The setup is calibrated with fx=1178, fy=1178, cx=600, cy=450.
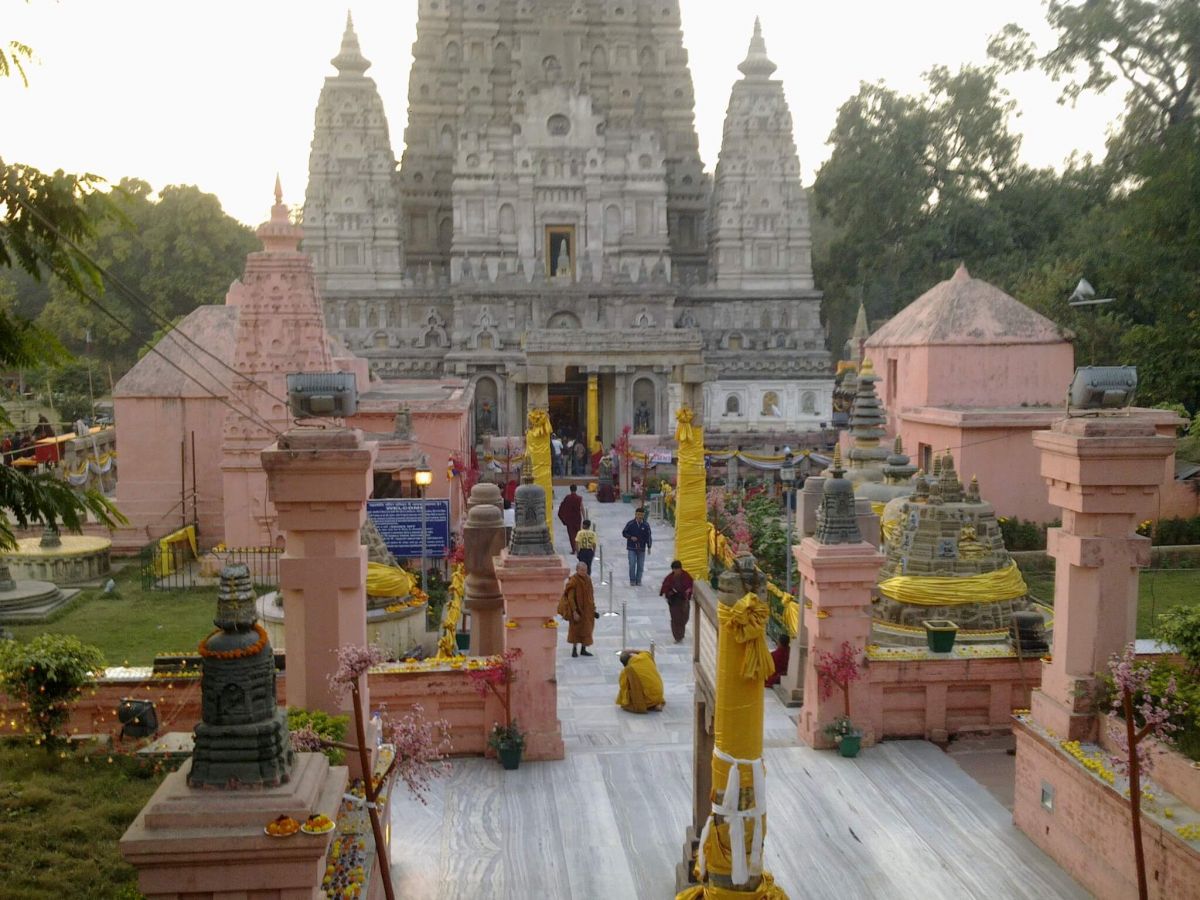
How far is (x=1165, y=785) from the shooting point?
27.9 ft

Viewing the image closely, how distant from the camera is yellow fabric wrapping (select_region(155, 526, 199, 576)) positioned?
904 inches

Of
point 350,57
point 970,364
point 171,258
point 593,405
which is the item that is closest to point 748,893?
point 970,364

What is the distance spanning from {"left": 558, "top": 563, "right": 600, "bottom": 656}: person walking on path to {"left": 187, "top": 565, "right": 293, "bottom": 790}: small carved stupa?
900cm

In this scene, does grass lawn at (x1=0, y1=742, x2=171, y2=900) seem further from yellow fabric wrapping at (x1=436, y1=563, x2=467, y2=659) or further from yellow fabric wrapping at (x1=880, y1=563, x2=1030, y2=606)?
yellow fabric wrapping at (x1=880, y1=563, x2=1030, y2=606)

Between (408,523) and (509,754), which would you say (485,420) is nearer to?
(408,523)

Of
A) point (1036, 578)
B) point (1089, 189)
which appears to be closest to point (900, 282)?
point (1089, 189)

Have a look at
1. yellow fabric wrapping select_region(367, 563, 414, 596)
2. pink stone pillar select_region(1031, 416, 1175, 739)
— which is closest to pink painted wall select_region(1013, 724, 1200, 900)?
pink stone pillar select_region(1031, 416, 1175, 739)

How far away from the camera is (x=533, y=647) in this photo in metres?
11.6

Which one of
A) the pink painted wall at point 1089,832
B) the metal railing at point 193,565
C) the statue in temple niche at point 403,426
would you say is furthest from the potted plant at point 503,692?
the statue in temple niche at point 403,426

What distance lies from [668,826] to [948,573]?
227 inches

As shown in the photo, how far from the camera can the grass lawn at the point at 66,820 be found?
6969mm

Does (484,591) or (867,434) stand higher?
(867,434)

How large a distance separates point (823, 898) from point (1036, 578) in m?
15.7

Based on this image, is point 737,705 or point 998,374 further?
point 998,374
